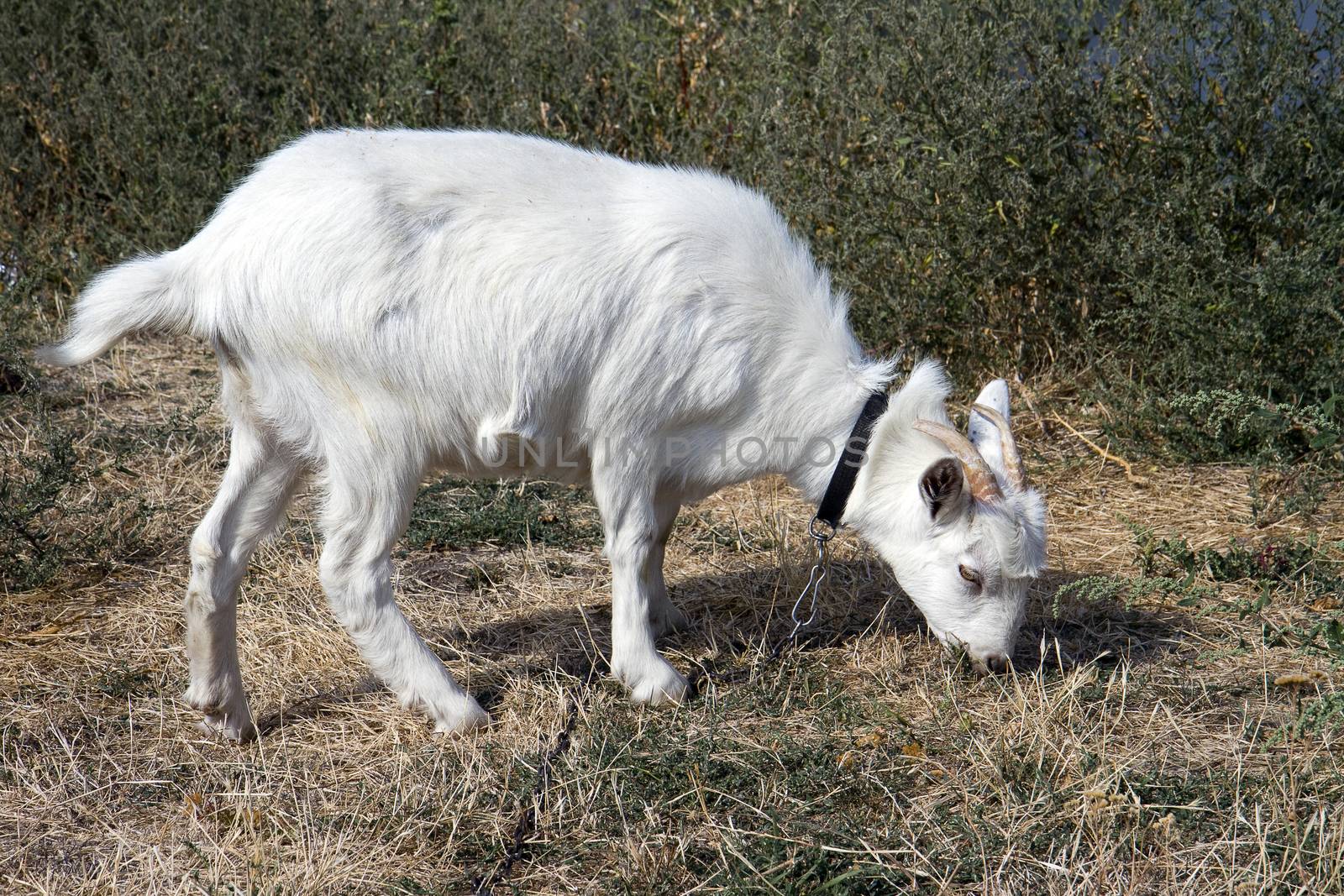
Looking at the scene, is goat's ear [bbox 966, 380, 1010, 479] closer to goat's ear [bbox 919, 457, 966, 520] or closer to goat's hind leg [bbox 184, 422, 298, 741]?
goat's ear [bbox 919, 457, 966, 520]

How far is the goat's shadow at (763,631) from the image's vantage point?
432 centimetres

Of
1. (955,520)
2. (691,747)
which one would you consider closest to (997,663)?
(955,520)

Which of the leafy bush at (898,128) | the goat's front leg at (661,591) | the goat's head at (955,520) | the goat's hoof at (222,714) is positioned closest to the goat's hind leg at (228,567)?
the goat's hoof at (222,714)

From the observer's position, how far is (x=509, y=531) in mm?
5227

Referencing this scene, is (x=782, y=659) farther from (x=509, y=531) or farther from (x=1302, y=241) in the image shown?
(x=1302, y=241)

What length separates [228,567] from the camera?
3840 millimetres

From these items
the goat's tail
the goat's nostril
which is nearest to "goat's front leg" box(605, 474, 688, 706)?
the goat's nostril

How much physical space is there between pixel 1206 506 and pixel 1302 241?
135cm

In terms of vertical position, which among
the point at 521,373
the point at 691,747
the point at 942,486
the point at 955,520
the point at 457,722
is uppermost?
the point at 521,373

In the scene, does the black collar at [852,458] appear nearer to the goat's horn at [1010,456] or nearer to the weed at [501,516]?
the goat's horn at [1010,456]

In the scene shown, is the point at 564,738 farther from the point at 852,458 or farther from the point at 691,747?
the point at 852,458

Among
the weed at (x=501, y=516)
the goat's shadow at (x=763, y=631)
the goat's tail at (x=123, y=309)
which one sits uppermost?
the goat's tail at (x=123, y=309)

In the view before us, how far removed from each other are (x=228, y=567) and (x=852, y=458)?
2013 millimetres

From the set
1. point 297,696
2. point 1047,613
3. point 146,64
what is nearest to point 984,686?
point 1047,613
